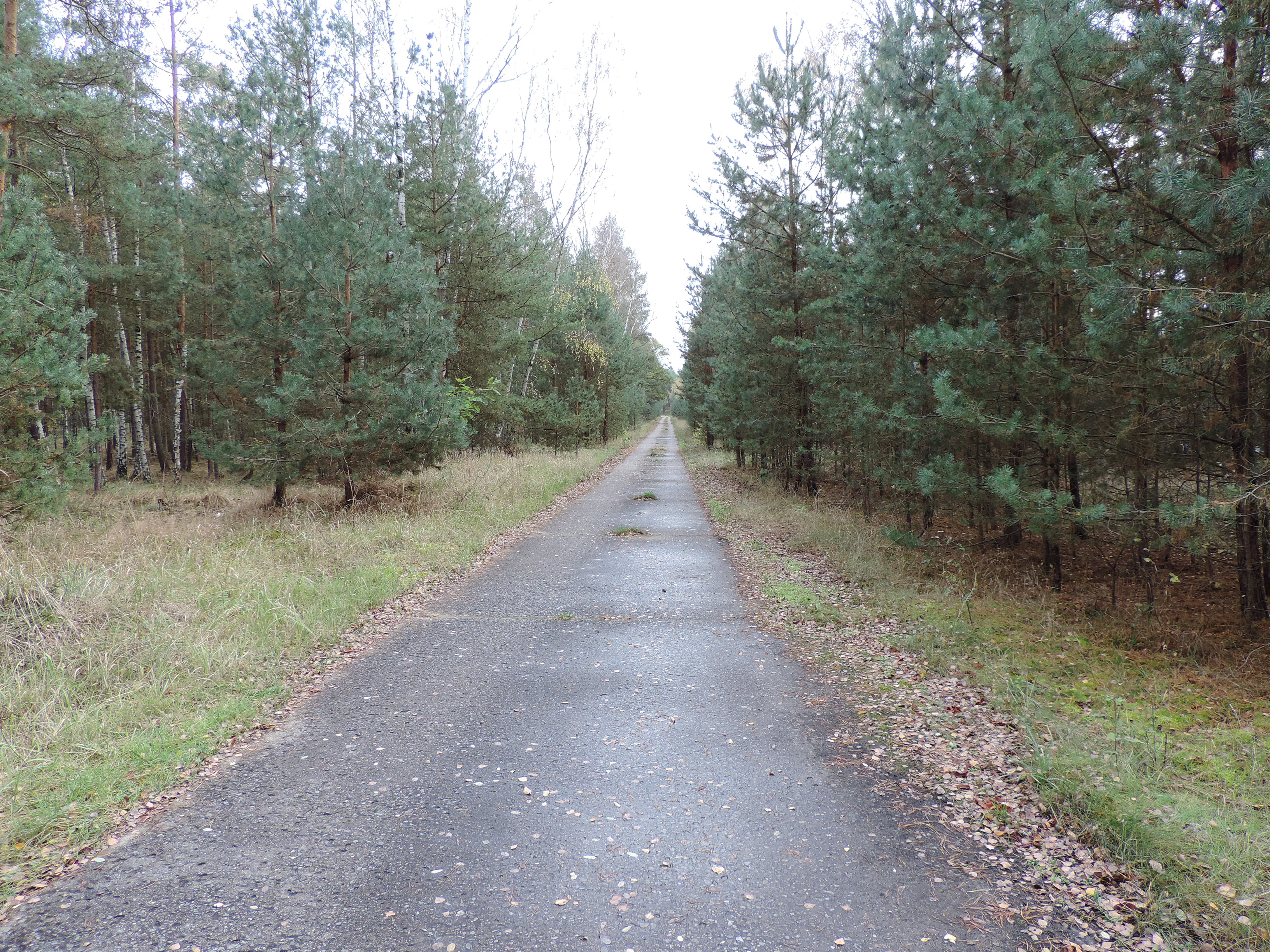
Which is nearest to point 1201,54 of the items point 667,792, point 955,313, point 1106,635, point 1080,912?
point 955,313

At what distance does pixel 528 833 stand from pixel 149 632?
3.97 m

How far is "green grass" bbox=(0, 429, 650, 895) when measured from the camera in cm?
356

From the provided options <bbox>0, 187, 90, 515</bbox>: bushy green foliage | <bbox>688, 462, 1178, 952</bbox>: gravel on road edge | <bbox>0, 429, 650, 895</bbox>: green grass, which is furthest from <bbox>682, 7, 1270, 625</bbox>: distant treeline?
<bbox>0, 187, 90, 515</bbox>: bushy green foliage

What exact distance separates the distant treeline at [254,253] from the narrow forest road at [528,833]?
235 inches

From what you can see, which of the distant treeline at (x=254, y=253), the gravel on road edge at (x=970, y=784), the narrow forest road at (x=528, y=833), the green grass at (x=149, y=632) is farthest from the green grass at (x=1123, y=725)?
the distant treeline at (x=254, y=253)

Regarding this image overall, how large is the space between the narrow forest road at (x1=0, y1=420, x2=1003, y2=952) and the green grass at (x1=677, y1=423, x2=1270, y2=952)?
3.05ft

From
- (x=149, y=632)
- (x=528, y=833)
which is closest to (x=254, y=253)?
(x=149, y=632)

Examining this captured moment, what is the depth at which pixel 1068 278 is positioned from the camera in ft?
20.0

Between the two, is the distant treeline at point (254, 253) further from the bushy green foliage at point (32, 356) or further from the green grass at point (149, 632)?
the green grass at point (149, 632)

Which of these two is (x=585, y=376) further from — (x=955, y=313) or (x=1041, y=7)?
(x=1041, y=7)

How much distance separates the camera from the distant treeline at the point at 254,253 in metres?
8.30

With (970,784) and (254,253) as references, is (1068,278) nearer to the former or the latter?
(970,784)

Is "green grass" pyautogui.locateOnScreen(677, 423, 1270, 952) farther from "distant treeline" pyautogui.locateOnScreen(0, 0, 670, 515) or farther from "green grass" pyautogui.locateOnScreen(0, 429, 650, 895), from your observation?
"distant treeline" pyautogui.locateOnScreen(0, 0, 670, 515)

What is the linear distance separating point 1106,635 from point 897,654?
2.05 metres
